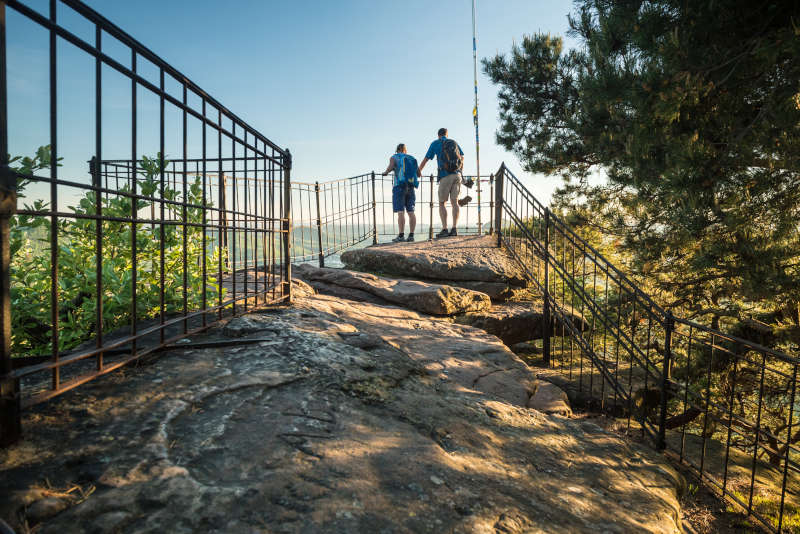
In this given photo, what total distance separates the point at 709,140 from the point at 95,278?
5.66 meters

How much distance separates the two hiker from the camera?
840 cm

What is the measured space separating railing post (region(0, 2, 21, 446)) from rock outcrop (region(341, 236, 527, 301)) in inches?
229

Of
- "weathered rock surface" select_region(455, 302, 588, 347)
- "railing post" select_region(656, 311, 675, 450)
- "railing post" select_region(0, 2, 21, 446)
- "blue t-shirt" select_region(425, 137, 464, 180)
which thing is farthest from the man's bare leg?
"railing post" select_region(0, 2, 21, 446)

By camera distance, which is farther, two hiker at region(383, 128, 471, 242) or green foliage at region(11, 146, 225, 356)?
two hiker at region(383, 128, 471, 242)

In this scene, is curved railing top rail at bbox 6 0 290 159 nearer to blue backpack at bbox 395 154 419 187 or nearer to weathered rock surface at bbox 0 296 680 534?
weathered rock surface at bbox 0 296 680 534

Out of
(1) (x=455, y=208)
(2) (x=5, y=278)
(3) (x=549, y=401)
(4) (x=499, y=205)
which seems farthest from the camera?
(1) (x=455, y=208)

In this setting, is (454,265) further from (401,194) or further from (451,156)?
(401,194)

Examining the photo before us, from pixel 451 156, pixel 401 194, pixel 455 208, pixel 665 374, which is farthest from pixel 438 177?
pixel 665 374

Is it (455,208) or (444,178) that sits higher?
(444,178)

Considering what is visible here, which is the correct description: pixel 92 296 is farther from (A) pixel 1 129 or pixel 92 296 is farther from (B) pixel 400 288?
(B) pixel 400 288

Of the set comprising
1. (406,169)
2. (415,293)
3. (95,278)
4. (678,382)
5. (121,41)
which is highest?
(406,169)

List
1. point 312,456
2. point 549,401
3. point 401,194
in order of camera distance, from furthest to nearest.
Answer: point 401,194, point 549,401, point 312,456

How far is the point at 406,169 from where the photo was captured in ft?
29.0

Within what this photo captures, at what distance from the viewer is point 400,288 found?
6066mm
